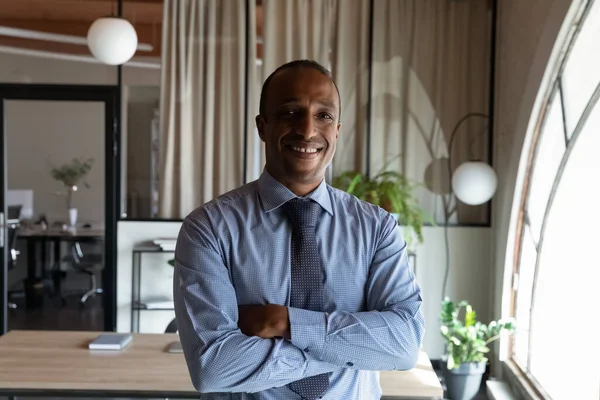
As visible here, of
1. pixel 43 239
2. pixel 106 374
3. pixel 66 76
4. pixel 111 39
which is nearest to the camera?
pixel 106 374

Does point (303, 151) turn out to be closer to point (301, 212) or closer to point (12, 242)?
point (301, 212)

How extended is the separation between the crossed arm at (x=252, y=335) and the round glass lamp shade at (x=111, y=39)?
11.5ft

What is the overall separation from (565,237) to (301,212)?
2.53m

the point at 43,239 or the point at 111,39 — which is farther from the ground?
the point at 111,39

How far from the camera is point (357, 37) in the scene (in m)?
5.79

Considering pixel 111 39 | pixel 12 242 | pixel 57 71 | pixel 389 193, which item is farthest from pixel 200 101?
pixel 12 242

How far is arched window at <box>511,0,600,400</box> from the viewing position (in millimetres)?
3229

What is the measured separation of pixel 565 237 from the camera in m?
3.74

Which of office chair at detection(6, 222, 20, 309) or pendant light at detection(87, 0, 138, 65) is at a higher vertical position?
pendant light at detection(87, 0, 138, 65)

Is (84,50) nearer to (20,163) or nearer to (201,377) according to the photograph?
(20,163)

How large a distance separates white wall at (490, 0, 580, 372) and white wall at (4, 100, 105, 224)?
11.3ft

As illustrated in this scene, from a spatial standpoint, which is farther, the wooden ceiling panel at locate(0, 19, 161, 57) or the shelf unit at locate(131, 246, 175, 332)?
the wooden ceiling panel at locate(0, 19, 161, 57)

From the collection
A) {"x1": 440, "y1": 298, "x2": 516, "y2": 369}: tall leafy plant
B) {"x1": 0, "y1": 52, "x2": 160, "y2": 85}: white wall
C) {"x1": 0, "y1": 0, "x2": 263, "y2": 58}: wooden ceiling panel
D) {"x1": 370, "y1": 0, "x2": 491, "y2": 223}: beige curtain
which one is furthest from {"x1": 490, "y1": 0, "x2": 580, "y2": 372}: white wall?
{"x1": 0, "y1": 52, "x2": 160, "y2": 85}: white wall

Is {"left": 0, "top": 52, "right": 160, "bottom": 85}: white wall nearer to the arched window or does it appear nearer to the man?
the arched window
